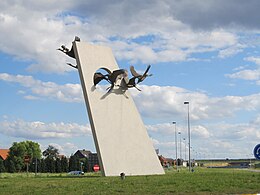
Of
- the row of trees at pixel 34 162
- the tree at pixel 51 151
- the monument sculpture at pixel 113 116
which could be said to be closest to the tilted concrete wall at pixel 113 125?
the monument sculpture at pixel 113 116

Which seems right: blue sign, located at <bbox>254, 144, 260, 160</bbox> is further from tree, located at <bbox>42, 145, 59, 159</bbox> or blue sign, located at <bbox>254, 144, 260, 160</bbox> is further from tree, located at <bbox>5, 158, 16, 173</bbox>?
tree, located at <bbox>42, 145, 59, 159</bbox>

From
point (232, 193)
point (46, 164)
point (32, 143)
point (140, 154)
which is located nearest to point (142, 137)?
point (140, 154)

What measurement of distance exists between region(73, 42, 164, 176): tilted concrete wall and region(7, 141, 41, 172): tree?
154 ft

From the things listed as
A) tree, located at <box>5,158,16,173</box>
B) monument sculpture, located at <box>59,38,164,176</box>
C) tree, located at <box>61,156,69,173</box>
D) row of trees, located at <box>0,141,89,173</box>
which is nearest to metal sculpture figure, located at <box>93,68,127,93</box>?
monument sculpture, located at <box>59,38,164,176</box>

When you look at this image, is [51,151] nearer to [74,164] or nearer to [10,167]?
[10,167]

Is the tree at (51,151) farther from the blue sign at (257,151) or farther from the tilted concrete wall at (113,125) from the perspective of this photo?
the blue sign at (257,151)

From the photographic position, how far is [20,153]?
279 feet

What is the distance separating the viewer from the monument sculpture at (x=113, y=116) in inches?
1109

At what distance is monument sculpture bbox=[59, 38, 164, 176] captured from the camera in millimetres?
28156

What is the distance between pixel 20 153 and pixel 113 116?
59920mm

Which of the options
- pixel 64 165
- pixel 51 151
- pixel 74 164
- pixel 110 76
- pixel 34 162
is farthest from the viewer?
pixel 51 151

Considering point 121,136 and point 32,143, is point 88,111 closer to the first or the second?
point 121,136

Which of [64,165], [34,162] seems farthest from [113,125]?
[34,162]

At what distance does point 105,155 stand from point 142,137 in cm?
354
